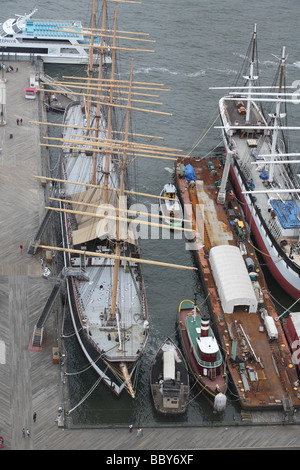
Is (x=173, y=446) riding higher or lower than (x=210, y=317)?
lower

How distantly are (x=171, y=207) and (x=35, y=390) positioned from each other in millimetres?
38655

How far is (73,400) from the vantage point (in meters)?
84.0

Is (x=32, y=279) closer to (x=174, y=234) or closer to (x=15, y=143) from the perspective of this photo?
(x=174, y=234)

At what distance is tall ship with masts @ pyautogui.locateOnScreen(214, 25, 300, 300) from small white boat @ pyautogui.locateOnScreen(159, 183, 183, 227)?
381 inches

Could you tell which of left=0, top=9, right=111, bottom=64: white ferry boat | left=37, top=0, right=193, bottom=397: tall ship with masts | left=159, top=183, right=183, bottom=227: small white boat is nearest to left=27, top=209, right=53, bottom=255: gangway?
left=37, top=0, right=193, bottom=397: tall ship with masts

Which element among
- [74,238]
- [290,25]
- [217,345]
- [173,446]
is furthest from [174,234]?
[290,25]

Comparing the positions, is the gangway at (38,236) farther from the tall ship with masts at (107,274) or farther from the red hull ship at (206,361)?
the red hull ship at (206,361)

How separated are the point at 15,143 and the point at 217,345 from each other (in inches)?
2174

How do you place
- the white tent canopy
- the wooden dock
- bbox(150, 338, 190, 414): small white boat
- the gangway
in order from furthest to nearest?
the gangway → the white tent canopy → bbox(150, 338, 190, 414): small white boat → the wooden dock

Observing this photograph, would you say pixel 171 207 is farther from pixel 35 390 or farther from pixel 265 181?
pixel 35 390

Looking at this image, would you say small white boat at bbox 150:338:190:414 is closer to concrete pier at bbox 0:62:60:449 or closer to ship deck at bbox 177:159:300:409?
ship deck at bbox 177:159:300:409

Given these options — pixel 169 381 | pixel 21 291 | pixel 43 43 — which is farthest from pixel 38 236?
pixel 43 43

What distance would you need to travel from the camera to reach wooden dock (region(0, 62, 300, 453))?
79062 mm

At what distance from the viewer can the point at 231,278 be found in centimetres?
9644
